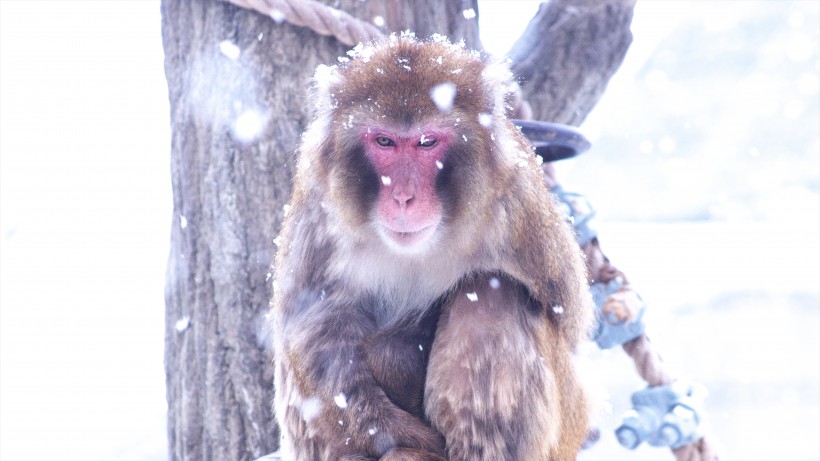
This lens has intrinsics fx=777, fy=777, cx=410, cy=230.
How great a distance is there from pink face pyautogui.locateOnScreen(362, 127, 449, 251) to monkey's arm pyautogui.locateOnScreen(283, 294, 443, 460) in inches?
12.8

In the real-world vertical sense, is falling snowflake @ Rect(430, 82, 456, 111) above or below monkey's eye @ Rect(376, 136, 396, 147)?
above

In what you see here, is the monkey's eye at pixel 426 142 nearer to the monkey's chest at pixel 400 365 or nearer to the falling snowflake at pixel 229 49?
the monkey's chest at pixel 400 365

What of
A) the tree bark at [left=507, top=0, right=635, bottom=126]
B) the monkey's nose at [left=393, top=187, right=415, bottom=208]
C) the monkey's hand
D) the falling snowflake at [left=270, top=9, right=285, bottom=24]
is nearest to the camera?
the monkey's nose at [left=393, top=187, right=415, bottom=208]

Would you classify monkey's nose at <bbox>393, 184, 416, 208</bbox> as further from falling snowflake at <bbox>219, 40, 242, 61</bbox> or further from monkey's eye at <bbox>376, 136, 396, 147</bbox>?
falling snowflake at <bbox>219, 40, 242, 61</bbox>

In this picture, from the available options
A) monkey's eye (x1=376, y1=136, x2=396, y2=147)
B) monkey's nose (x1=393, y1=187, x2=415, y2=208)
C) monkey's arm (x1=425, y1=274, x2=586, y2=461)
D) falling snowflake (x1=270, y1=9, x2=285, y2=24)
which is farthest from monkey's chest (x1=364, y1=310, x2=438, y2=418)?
falling snowflake (x1=270, y1=9, x2=285, y2=24)

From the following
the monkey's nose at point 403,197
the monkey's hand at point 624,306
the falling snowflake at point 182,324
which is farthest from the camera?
the falling snowflake at point 182,324

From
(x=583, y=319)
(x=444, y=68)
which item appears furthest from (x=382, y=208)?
(x=583, y=319)

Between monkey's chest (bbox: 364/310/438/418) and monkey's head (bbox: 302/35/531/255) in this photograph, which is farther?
monkey's chest (bbox: 364/310/438/418)

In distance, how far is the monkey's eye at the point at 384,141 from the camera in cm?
210

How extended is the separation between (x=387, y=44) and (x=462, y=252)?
636 mm

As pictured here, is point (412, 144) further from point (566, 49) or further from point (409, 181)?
point (566, 49)

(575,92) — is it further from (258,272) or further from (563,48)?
(258,272)

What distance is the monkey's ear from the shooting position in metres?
2.22

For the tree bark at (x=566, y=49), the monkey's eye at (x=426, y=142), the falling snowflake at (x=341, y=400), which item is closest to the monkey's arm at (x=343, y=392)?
the falling snowflake at (x=341, y=400)
